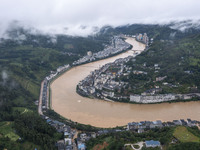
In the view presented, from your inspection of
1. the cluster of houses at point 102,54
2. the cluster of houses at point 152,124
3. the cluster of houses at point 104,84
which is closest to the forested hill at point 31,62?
the cluster of houses at point 102,54

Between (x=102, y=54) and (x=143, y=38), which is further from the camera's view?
(x=143, y=38)

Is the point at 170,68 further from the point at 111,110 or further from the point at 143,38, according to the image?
the point at 143,38

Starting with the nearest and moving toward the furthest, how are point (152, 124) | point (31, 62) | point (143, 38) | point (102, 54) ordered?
point (152, 124) → point (31, 62) → point (102, 54) → point (143, 38)

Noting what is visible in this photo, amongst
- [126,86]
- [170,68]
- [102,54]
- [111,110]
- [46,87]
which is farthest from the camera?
[102,54]

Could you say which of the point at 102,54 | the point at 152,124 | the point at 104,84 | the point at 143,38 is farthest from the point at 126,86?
the point at 143,38

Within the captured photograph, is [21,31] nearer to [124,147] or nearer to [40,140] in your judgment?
[40,140]

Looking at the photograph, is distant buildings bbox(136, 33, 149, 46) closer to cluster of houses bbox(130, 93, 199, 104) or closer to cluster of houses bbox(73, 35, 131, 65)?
cluster of houses bbox(73, 35, 131, 65)

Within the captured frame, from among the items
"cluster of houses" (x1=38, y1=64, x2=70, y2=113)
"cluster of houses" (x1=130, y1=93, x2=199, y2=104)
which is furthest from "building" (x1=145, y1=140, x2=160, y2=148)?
"cluster of houses" (x1=38, y1=64, x2=70, y2=113)

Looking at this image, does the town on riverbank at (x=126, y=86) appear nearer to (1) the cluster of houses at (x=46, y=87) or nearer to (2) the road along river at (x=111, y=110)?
(2) the road along river at (x=111, y=110)

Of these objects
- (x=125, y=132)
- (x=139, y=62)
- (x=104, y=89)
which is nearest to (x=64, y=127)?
(x=125, y=132)
